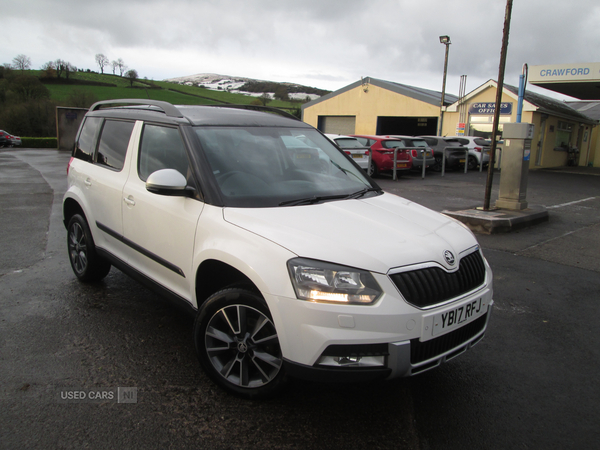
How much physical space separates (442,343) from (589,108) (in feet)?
133

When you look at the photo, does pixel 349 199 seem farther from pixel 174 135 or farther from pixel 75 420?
pixel 75 420

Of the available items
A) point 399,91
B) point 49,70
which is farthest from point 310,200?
point 49,70

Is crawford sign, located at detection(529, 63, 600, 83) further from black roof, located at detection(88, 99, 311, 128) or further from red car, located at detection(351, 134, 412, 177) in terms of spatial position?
black roof, located at detection(88, 99, 311, 128)

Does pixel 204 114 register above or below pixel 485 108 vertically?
below

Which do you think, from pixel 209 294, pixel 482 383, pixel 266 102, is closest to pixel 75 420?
pixel 209 294

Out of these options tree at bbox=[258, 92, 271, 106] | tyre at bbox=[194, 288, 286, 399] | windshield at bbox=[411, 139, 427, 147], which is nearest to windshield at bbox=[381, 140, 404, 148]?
windshield at bbox=[411, 139, 427, 147]

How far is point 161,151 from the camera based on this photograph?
352cm

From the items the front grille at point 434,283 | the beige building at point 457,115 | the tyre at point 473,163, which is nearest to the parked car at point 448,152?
the tyre at point 473,163

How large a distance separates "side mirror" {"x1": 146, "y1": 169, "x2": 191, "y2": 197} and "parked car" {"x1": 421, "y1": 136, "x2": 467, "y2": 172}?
1916cm

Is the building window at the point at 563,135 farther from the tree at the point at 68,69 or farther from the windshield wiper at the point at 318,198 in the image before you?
the tree at the point at 68,69

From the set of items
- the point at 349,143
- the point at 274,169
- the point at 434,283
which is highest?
the point at 349,143

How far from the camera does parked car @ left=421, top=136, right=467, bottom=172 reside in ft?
68.1

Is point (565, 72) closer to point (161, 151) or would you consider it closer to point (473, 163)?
point (473, 163)

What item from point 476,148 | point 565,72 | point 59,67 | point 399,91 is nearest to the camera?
point 565,72
